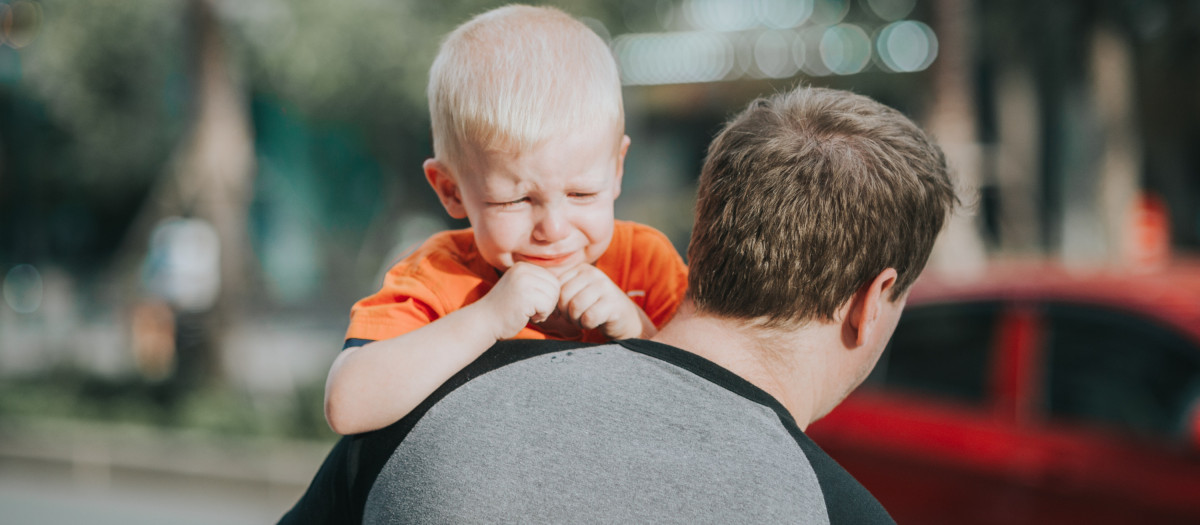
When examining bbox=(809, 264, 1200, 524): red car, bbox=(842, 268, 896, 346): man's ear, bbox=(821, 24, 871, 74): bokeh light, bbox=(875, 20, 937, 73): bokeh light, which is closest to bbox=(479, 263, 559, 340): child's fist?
bbox=(842, 268, 896, 346): man's ear

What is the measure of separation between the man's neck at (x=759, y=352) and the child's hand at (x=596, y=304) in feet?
0.30

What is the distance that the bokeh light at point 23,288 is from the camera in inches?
866

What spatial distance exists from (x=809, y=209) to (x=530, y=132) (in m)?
0.42

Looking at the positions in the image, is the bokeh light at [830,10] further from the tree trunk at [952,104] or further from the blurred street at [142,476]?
the blurred street at [142,476]

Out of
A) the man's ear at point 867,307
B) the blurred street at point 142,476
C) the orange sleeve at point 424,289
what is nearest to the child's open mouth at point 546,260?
the orange sleeve at point 424,289

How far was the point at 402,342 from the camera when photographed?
1.36 m

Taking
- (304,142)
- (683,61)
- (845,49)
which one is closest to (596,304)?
(845,49)

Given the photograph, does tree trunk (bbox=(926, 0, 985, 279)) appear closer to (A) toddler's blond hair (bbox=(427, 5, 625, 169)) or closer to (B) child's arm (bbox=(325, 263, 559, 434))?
(A) toddler's blond hair (bbox=(427, 5, 625, 169))

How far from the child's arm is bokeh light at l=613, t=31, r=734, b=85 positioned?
1227 cm

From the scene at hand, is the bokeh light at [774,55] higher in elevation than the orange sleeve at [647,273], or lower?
lower

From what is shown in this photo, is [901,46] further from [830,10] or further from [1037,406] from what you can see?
[1037,406]

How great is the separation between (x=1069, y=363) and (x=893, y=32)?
25.3ft

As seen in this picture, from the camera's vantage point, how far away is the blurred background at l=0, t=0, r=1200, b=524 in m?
7.35

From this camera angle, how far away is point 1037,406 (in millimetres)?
3771
